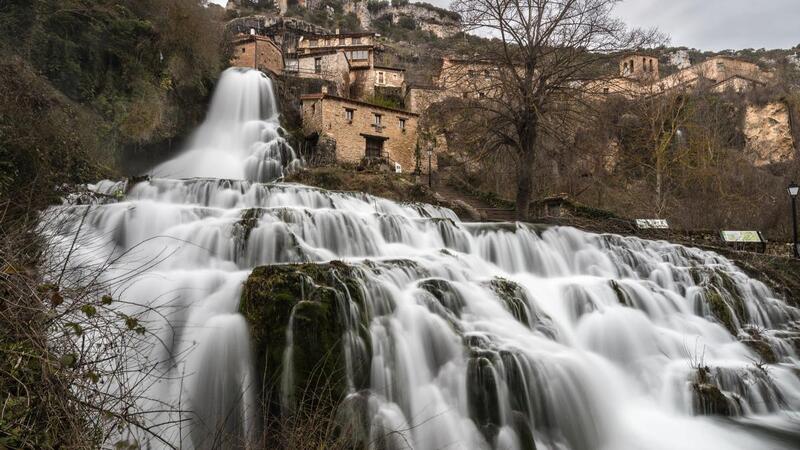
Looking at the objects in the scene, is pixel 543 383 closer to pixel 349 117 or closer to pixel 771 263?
pixel 771 263

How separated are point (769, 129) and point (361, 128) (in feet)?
128

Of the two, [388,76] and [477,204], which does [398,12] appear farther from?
[477,204]

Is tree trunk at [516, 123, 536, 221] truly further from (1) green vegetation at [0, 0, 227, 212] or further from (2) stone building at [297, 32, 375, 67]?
(2) stone building at [297, 32, 375, 67]

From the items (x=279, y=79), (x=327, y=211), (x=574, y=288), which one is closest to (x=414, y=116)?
(x=279, y=79)

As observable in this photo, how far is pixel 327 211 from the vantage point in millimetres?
10023

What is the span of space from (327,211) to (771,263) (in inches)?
496

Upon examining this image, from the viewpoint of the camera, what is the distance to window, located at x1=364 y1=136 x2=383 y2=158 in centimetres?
2927

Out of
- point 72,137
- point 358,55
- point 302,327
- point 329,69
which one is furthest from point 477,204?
point 358,55

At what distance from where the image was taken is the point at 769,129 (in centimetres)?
4059

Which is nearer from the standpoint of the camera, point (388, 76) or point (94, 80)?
point (94, 80)

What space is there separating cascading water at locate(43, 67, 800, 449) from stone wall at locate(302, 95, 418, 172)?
1638 centimetres

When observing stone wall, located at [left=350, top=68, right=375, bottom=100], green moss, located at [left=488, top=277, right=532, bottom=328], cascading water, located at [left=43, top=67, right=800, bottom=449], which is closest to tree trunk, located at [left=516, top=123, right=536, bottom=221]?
cascading water, located at [left=43, top=67, right=800, bottom=449]

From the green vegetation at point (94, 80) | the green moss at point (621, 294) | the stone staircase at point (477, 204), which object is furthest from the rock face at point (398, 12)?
the green moss at point (621, 294)

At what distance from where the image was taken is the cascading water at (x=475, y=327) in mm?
4977
